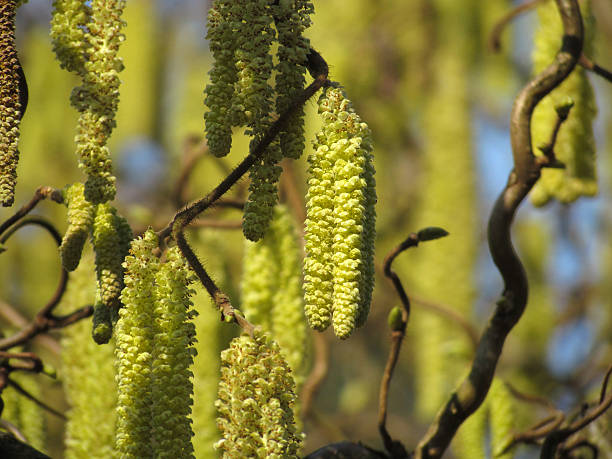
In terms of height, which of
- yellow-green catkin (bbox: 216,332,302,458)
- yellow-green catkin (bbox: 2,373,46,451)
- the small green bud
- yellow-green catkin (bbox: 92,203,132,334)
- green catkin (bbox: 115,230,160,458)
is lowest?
yellow-green catkin (bbox: 216,332,302,458)

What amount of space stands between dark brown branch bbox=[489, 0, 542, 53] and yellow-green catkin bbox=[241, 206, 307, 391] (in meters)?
0.61

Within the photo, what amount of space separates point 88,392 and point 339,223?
2.16 feet

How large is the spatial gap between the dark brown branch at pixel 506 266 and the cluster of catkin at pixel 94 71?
1.92ft

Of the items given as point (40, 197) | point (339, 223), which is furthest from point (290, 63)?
point (40, 197)

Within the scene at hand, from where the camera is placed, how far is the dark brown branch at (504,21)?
148 cm

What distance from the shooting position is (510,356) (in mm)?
3842

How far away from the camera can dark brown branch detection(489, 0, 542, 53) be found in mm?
1477

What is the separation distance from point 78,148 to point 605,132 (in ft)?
12.7

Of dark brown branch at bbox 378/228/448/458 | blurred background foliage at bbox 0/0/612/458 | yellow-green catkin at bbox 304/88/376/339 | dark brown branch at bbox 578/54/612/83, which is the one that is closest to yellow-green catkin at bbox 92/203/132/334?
yellow-green catkin at bbox 304/88/376/339

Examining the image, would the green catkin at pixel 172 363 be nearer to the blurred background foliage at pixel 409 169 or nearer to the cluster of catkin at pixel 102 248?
the cluster of catkin at pixel 102 248

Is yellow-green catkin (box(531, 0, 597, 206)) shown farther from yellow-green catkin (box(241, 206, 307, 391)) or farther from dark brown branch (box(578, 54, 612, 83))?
yellow-green catkin (box(241, 206, 307, 391))

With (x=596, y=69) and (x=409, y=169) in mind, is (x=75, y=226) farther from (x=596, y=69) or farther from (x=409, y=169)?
(x=409, y=169)

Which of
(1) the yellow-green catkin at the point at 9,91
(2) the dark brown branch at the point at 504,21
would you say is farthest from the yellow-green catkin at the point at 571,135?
(1) the yellow-green catkin at the point at 9,91

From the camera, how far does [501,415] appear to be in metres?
1.42
